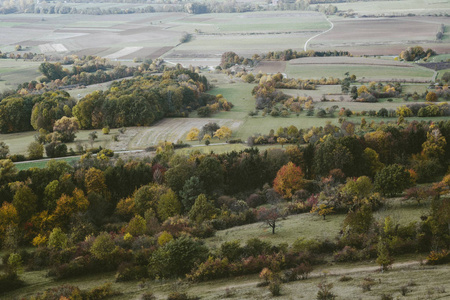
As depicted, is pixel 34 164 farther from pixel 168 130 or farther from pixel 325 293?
pixel 325 293

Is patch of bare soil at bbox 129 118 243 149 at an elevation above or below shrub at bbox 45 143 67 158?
below

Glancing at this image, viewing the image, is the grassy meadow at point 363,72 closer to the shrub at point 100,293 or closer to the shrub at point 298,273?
the shrub at point 298,273

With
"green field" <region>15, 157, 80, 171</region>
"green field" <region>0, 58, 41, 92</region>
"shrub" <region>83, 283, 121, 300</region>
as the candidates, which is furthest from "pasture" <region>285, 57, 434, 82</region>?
"shrub" <region>83, 283, 121, 300</region>

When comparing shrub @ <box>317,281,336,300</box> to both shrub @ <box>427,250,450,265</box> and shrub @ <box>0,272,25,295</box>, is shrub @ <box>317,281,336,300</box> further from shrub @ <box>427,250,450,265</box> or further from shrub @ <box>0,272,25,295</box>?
shrub @ <box>0,272,25,295</box>

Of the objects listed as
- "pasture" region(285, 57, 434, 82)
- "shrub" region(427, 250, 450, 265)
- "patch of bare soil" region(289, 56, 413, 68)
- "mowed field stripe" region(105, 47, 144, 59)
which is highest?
"mowed field stripe" region(105, 47, 144, 59)

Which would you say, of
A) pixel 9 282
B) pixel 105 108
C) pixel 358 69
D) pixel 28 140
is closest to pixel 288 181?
pixel 9 282

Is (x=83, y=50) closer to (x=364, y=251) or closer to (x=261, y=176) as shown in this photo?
(x=261, y=176)

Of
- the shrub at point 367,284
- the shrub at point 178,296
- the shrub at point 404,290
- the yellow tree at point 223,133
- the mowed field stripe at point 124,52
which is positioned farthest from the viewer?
the mowed field stripe at point 124,52

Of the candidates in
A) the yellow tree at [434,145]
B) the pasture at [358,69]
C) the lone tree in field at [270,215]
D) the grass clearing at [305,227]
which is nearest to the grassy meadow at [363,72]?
the pasture at [358,69]

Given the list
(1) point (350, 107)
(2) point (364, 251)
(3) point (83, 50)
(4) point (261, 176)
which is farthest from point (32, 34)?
(2) point (364, 251)
